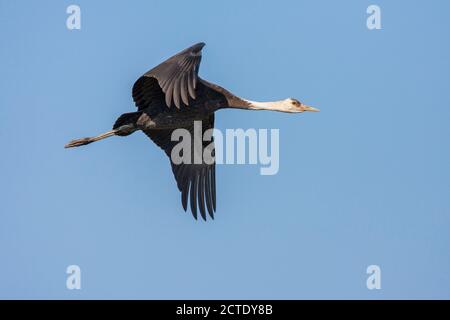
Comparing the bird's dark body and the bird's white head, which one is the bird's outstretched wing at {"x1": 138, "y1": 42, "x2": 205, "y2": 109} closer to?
the bird's dark body

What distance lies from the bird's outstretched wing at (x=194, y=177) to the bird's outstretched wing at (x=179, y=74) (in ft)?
7.13

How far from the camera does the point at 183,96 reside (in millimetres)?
11352

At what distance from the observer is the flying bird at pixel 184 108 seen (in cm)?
1170

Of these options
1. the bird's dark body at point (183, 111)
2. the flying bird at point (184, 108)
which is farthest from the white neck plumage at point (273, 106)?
the bird's dark body at point (183, 111)

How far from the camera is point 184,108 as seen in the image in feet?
43.4

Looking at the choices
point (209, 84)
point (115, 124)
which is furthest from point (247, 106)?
point (115, 124)

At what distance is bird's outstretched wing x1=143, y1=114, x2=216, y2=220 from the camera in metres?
14.1

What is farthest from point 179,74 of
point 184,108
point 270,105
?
point 270,105

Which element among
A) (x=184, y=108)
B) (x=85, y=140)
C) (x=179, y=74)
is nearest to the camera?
(x=179, y=74)

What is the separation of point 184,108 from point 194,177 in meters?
1.39

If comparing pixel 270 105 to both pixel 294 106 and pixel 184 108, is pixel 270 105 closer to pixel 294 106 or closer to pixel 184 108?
pixel 294 106

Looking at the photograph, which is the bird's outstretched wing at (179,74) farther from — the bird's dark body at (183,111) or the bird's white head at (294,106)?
the bird's white head at (294,106)

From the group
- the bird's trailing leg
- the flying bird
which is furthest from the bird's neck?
the bird's trailing leg

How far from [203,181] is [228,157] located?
467 millimetres
